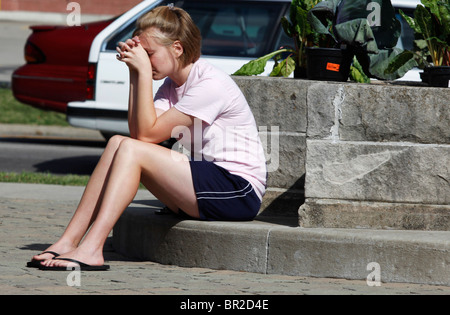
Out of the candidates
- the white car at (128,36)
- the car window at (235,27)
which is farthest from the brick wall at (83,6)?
the white car at (128,36)

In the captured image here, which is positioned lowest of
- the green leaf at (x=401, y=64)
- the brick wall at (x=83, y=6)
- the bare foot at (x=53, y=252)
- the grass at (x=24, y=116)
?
the bare foot at (x=53, y=252)

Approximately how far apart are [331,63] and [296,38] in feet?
1.73

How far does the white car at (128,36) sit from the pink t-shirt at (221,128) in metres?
3.63

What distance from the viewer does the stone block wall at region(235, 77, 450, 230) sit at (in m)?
4.18

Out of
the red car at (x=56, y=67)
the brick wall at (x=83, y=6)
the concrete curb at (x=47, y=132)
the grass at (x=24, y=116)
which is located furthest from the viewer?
the brick wall at (x=83, y=6)

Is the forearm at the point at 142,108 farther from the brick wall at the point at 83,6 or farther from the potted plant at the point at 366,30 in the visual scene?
the brick wall at the point at 83,6

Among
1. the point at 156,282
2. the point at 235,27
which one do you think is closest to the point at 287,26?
the point at 156,282

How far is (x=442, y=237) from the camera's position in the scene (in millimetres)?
3918

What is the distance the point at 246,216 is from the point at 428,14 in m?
1.43

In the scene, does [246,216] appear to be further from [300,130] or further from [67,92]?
[67,92]

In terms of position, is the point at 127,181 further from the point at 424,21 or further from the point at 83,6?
the point at 83,6

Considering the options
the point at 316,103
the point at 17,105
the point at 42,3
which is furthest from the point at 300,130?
the point at 42,3

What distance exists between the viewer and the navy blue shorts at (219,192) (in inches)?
165

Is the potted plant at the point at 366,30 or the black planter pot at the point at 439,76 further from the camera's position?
the potted plant at the point at 366,30
